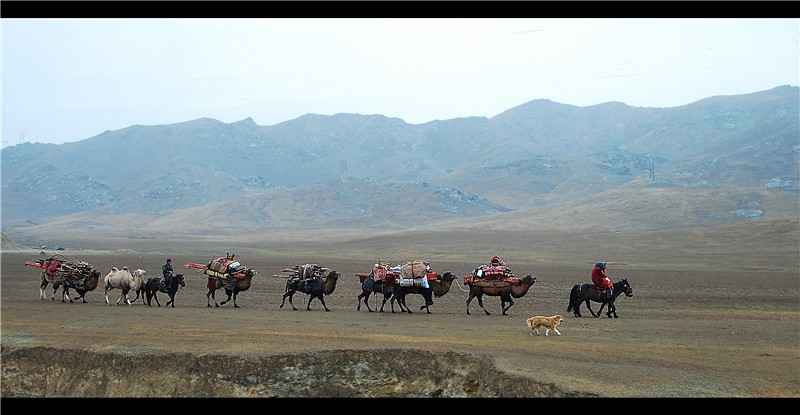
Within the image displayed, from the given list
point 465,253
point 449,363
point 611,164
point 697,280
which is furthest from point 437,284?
point 611,164

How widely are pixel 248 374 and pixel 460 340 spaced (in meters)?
5.00

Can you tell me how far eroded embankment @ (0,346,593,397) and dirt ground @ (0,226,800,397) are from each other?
0.04 m

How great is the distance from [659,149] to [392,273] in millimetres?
183289

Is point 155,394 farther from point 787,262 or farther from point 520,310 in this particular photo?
point 787,262

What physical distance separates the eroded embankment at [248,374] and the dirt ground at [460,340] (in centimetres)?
4

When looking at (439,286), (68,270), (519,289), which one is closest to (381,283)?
(439,286)

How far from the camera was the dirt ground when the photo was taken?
1266cm

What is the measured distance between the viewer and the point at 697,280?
34219 mm

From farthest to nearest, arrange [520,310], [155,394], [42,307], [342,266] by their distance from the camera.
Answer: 1. [342,266]
2. [520,310]
3. [42,307]
4. [155,394]

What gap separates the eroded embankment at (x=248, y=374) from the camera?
13391 mm

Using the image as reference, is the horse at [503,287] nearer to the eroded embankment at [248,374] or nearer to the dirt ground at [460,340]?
the dirt ground at [460,340]

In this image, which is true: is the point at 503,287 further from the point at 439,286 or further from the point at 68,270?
the point at 68,270

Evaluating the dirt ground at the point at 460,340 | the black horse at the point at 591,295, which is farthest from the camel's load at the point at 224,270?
the black horse at the point at 591,295

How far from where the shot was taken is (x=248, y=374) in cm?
1352
